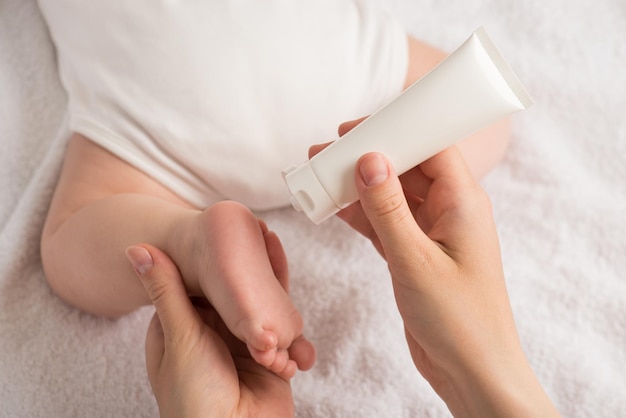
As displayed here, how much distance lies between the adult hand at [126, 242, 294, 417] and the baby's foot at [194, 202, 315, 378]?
0.04m

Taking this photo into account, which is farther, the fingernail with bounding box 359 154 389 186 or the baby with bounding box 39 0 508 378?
the baby with bounding box 39 0 508 378

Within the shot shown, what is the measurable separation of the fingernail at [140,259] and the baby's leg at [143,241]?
4 cm

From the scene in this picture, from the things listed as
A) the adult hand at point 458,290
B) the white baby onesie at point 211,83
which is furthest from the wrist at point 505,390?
the white baby onesie at point 211,83

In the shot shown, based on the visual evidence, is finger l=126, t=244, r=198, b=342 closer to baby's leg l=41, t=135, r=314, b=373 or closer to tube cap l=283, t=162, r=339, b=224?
baby's leg l=41, t=135, r=314, b=373

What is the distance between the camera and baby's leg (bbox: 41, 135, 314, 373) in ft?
2.19

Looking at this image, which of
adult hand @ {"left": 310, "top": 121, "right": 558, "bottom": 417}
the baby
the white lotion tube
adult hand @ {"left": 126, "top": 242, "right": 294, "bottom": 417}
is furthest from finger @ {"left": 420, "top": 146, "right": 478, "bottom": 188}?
adult hand @ {"left": 126, "top": 242, "right": 294, "bottom": 417}

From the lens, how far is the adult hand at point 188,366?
0.68m

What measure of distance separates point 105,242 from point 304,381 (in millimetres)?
335

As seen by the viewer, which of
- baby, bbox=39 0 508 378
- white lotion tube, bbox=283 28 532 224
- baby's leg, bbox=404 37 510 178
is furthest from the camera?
baby's leg, bbox=404 37 510 178

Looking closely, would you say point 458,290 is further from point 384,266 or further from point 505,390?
point 384,266

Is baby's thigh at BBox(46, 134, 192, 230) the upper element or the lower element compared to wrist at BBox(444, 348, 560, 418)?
lower

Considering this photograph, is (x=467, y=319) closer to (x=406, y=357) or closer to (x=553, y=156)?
(x=406, y=357)

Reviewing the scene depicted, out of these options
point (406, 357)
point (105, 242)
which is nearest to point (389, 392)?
point (406, 357)

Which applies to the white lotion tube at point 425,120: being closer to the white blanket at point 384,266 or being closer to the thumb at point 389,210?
the thumb at point 389,210
